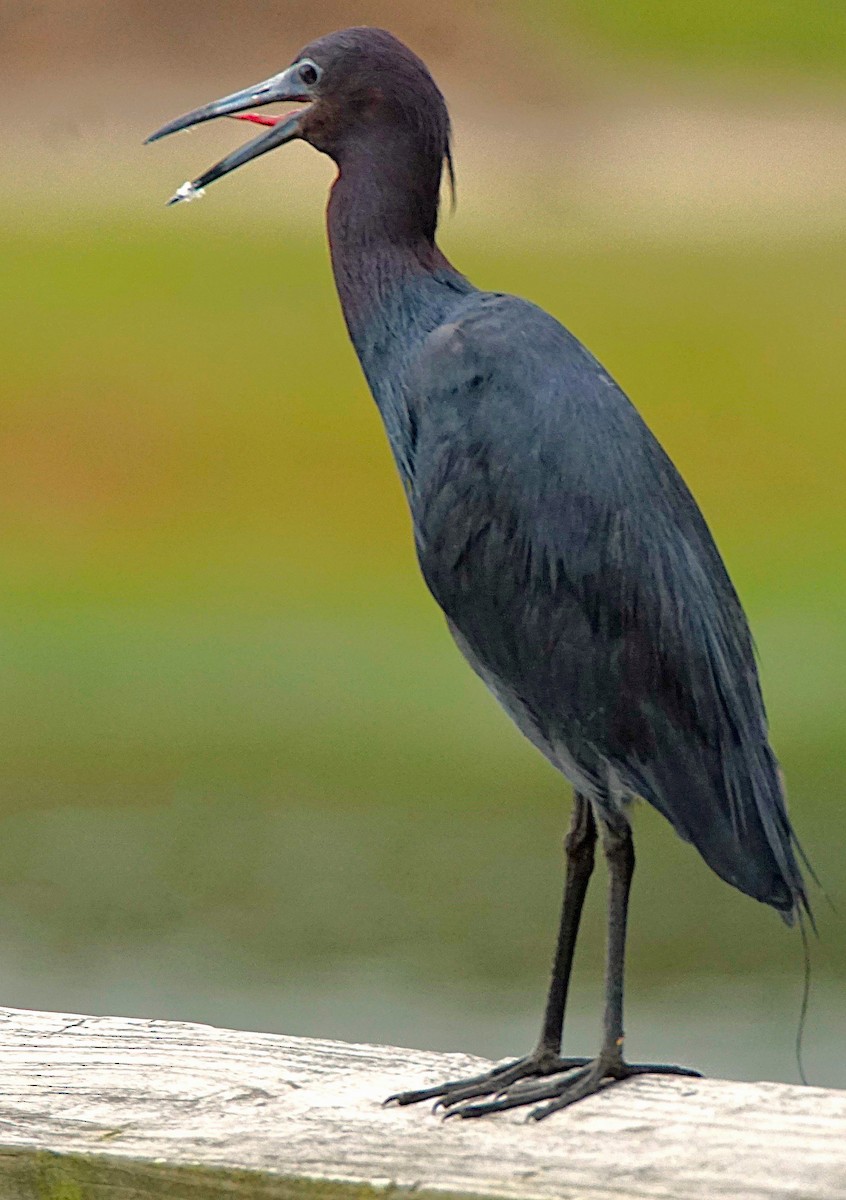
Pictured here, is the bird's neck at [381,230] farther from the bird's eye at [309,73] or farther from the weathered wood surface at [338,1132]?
the weathered wood surface at [338,1132]

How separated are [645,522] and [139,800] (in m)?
3.82

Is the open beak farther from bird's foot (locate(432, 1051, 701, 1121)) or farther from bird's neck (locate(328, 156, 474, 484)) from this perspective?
bird's foot (locate(432, 1051, 701, 1121))

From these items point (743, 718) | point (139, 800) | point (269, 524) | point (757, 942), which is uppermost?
point (269, 524)

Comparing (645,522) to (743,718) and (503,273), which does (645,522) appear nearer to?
(743,718)

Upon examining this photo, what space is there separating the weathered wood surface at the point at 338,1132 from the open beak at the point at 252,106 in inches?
36.8

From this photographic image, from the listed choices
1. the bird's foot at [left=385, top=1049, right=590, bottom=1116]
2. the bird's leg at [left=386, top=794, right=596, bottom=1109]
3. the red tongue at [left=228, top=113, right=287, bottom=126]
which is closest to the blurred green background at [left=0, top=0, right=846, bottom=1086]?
the bird's leg at [left=386, top=794, right=596, bottom=1109]

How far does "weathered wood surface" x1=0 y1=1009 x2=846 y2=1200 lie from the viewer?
4.55ft

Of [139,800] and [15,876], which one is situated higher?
[139,800]

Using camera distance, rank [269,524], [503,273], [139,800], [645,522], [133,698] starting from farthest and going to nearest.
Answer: [503,273]
[269,524]
[133,698]
[139,800]
[645,522]

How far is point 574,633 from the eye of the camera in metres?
1.97

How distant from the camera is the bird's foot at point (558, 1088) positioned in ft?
5.31

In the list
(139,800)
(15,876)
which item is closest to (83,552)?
(139,800)

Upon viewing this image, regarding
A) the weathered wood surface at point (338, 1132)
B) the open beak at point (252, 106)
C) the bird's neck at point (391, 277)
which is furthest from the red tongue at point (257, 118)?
the weathered wood surface at point (338, 1132)

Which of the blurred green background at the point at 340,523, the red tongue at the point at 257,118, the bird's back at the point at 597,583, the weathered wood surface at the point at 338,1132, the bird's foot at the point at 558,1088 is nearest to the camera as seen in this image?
the weathered wood surface at the point at 338,1132
